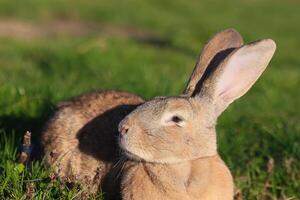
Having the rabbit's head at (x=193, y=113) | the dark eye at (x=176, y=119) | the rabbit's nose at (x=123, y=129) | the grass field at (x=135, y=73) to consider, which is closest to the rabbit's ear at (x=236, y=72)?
the rabbit's head at (x=193, y=113)

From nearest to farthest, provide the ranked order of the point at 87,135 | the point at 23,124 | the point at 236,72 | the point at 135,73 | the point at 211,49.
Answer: the point at 236,72 → the point at 211,49 → the point at 87,135 → the point at 23,124 → the point at 135,73

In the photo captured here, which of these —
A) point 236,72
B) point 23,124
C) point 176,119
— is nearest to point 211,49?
point 236,72

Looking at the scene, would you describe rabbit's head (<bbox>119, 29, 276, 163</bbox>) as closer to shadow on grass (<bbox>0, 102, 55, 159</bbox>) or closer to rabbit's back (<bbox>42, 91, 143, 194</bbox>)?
rabbit's back (<bbox>42, 91, 143, 194</bbox>)

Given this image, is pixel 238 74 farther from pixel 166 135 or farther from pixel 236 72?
pixel 166 135

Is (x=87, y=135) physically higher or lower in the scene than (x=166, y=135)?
lower

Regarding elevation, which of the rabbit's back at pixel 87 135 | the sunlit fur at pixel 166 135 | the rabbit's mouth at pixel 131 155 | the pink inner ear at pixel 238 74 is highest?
the pink inner ear at pixel 238 74

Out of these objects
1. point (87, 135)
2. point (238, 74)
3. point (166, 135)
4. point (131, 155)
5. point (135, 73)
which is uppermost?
point (238, 74)

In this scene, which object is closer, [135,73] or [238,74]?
[238,74]

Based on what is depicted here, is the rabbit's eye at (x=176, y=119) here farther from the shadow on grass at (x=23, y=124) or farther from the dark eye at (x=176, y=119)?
the shadow on grass at (x=23, y=124)
